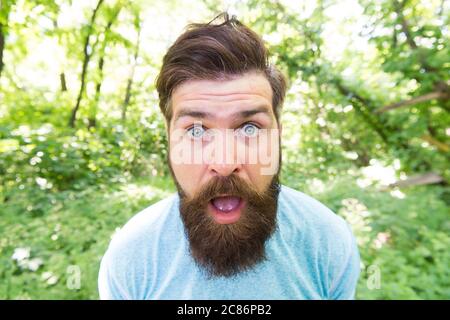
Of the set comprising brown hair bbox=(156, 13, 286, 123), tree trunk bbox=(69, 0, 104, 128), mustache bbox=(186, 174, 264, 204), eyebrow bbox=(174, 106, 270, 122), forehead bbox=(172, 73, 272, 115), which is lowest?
mustache bbox=(186, 174, 264, 204)

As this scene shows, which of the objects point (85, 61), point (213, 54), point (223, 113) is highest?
point (85, 61)

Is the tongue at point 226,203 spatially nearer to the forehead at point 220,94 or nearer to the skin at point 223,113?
the skin at point 223,113

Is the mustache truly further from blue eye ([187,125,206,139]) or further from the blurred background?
the blurred background

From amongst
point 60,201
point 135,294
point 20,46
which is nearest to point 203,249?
point 135,294

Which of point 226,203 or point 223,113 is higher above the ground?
point 223,113

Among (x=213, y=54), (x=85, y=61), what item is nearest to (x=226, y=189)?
(x=213, y=54)

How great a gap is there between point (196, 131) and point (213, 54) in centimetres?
15

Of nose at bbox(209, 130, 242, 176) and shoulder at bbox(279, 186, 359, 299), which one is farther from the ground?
nose at bbox(209, 130, 242, 176)

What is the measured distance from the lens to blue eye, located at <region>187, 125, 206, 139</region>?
608mm

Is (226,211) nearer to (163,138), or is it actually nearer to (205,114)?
(205,114)

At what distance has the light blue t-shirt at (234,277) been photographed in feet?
2.23

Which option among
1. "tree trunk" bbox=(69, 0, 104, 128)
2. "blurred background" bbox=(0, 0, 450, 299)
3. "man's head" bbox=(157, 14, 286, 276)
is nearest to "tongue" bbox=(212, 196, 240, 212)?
"man's head" bbox=(157, 14, 286, 276)

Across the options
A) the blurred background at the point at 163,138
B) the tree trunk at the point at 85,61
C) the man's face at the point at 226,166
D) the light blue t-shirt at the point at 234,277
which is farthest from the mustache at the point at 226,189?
the tree trunk at the point at 85,61

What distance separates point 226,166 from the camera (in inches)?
23.6
